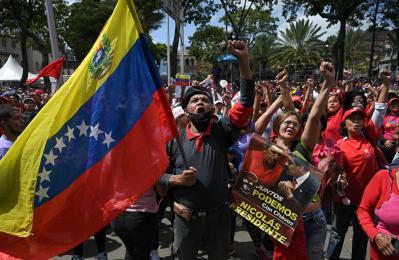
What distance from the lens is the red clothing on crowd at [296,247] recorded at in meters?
3.12

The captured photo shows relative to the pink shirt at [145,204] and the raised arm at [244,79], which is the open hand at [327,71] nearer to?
the raised arm at [244,79]

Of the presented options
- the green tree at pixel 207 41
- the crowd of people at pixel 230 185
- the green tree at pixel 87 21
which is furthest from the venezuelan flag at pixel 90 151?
the green tree at pixel 207 41

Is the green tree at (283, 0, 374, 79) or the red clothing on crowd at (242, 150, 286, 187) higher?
the green tree at (283, 0, 374, 79)

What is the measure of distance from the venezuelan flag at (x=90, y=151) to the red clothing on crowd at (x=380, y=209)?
1.56 meters

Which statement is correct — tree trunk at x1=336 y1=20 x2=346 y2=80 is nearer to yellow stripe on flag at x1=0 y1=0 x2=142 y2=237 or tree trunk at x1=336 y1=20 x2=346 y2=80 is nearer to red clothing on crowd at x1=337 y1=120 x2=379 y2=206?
red clothing on crowd at x1=337 y1=120 x2=379 y2=206

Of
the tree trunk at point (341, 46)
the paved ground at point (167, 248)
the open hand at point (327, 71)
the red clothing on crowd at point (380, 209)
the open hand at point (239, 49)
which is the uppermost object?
the tree trunk at point (341, 46)

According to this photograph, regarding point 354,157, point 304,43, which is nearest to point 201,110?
point 354,157

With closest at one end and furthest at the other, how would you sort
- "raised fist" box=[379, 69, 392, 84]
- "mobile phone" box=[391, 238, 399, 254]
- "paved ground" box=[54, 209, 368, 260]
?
"mobile phone" box=[391, 238, 399, 254] < "raised fist" box=[379, 69, 392, 84] < "paved ground" box=[54, 209, 368, 260]

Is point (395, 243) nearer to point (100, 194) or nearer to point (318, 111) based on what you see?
point (318, 111)

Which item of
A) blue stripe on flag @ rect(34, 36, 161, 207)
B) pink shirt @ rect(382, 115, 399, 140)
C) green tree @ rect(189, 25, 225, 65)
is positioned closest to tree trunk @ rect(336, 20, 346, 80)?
pink shirt @ rect(382, 115, 399, 140)

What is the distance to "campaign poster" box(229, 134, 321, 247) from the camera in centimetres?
289

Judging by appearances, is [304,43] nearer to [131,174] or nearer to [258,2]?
[258,2]

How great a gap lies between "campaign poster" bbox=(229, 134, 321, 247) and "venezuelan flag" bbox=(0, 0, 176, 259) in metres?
0.77

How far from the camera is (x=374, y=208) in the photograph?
2.93 m
